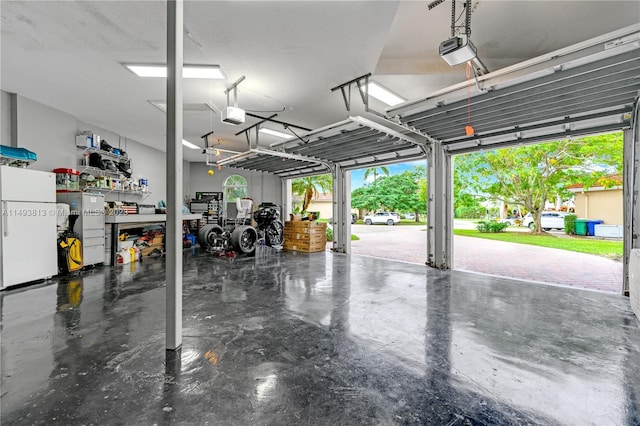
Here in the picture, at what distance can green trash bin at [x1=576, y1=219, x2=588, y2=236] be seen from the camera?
12.9m

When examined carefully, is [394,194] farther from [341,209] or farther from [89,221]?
[89,221]

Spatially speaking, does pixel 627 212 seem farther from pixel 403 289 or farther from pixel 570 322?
pixel 403 289

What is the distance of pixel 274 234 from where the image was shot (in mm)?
9594

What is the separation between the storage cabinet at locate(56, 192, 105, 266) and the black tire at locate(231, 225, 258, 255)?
2.97m

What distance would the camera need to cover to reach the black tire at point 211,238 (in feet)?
27.8

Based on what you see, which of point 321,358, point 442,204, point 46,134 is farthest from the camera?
point 442,204

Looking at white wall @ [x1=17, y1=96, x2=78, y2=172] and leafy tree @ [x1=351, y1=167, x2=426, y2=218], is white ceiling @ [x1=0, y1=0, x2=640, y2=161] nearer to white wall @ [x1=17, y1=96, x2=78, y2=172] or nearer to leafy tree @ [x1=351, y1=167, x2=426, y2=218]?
white wall @ [x1=17, y1=96, x2=78, y2=172]

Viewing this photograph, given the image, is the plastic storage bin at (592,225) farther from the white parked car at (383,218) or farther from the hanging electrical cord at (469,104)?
the hanging electrical cord at (469,104)

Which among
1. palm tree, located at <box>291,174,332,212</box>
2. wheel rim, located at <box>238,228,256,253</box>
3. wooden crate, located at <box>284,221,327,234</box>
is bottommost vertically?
wheel rim, located at <box>238,228,256,253</box>

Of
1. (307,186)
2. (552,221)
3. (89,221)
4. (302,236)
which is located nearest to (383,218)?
(552,221)

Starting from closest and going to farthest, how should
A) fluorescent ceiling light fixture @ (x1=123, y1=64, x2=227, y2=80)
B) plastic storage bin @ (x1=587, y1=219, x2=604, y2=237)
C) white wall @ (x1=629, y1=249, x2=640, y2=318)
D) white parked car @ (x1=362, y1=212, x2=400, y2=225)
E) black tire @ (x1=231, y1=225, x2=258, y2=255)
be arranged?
white wall @ (x1=629, y1=249, x2=640, y2=318), fluorescent ceiling light fixture @ (x1=123, y1=64, x2=227, y2=80), black tire @ (x1=231, y1=225, x2=258, y2=255), plastic storage bin @ (x1=587, y1=219, x2=604, y2=237), white parked car @ (x1=362, y1=212, x2=400, y2=225)

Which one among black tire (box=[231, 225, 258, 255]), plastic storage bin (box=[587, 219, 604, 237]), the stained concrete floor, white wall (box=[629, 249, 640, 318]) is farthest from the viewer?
plastic storage bin (box=[587, 219, 604, 237])

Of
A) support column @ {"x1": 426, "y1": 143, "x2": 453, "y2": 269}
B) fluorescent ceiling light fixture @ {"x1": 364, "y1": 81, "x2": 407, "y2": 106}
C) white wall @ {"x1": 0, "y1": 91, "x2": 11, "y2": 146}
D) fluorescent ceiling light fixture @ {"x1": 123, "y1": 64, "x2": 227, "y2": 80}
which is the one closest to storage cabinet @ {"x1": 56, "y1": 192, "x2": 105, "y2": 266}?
white wall @ {"x1": 0, "y1": 91, "x2": 11, "y2": 146}

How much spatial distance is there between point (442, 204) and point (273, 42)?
4.77 meters
